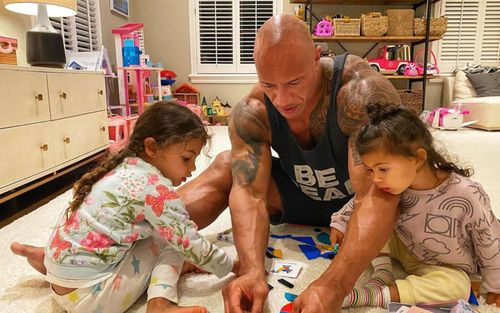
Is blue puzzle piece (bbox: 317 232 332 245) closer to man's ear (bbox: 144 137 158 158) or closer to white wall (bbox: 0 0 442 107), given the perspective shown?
man's ear (bbox: 144 137 158 158)

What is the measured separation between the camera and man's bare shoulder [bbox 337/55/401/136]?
3.61ft

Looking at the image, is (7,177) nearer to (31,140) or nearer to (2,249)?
(31,140)

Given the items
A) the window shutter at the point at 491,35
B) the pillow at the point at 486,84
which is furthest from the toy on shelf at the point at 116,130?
the window shutter at the point at 491,35

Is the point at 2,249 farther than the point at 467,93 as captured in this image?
No

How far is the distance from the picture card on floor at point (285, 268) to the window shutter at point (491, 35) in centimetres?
492

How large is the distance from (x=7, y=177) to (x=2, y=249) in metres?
0.38

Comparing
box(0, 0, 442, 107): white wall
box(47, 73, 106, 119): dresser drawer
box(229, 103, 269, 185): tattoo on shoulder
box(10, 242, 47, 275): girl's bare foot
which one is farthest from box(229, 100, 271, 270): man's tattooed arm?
box(0, 0, 442, 107): white wall

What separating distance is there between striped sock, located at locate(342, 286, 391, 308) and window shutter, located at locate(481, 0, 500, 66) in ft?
16.4

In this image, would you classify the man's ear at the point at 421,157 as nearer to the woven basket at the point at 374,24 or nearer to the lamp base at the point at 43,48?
the lamp base at the point at 43,48

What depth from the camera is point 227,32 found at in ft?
16.6

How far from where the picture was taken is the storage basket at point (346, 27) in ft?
13.7

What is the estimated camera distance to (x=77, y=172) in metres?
2.59

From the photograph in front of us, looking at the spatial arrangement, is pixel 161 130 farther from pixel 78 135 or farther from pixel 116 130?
pixel 116 130

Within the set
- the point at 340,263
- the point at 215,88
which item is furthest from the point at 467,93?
the point at 340,263
